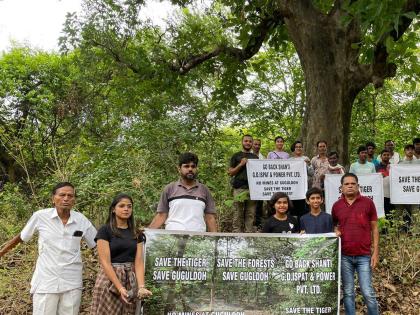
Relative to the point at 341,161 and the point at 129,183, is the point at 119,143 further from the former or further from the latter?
the point at 341,161

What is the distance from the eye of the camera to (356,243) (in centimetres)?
541

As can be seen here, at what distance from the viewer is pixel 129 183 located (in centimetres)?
831

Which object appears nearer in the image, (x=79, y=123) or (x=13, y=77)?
(x=79, y=123)

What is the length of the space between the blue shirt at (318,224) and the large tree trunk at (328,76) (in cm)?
485

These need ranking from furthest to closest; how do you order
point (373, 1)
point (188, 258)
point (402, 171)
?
point (402, 171) → point (373, 1) → point (188, 258)

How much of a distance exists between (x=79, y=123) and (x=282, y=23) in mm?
6602

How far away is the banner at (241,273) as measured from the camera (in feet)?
17.1

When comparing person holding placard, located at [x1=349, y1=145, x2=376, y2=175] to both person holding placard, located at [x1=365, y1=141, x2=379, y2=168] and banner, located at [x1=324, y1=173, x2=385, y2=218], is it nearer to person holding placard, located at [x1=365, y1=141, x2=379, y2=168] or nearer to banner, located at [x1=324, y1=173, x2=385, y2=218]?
banner, located at [x1=324, y1=173, x2=385, y2=218]

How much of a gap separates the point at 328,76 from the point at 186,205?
621 centimetres

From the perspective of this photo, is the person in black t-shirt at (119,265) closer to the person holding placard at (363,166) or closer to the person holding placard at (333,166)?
the person holding placard at (333,166)

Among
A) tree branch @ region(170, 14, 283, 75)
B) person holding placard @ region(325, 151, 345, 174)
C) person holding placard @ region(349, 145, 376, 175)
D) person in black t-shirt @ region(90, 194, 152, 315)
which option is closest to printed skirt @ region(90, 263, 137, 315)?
person in black t-shirt @ region(90, 194, 152, 315)

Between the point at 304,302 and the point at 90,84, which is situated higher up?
the point at 90,84

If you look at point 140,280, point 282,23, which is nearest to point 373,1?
point 140,280

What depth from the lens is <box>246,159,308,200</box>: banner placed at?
28.6ft
